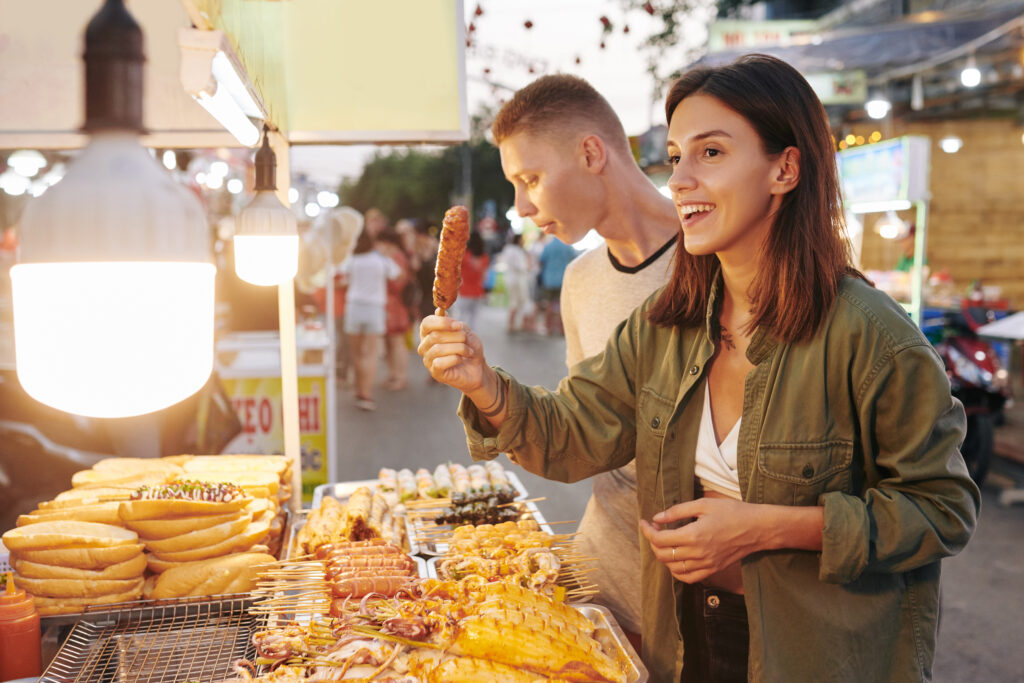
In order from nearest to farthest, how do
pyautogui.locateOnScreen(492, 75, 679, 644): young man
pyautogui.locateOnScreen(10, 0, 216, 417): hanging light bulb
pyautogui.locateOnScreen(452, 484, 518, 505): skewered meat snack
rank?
pyautogui.locateOnScreen(10, 0, 216, 417): hanging light bulb, pyautogui.locateOnScreen(492, 75, 679, 644): young man, pyautogui.locateOnScreen(452, 484, 518, 505): skewered meat snack

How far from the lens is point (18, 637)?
2.43m

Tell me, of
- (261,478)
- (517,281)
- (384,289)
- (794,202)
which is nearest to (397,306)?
(384,289)

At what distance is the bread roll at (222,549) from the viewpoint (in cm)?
280

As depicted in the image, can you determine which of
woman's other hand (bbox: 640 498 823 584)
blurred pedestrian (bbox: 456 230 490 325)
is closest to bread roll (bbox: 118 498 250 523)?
woman's other hand (bbox: 640 498 823 584)

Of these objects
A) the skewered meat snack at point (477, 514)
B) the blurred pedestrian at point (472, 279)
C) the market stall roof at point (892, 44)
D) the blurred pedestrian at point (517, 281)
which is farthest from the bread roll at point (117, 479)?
the blurred pedestrian at point (517, 281)

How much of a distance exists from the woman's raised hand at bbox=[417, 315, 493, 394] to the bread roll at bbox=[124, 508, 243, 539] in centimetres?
118

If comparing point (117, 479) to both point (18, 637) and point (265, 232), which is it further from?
point (265, 232)

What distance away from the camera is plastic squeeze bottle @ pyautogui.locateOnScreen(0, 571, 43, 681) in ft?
7.91

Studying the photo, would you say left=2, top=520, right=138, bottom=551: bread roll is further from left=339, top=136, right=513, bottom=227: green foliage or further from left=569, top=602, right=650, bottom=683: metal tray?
left=339, top=136, right=513, bottom=227: green foliage

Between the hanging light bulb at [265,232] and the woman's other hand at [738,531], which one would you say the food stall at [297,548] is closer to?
the hanging light bulb at [265,232]

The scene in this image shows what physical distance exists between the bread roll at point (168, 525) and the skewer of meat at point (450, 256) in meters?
1.30

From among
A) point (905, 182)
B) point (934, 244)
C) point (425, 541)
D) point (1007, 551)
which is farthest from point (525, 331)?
point (425, 541)

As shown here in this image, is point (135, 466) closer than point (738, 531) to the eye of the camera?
No

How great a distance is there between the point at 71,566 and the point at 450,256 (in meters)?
1.70
